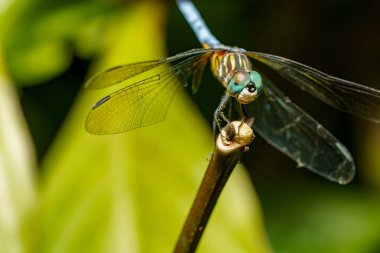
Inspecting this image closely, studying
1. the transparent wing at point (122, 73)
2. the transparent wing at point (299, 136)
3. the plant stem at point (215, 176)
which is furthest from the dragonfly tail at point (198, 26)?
the plant stem at point (215, 176)

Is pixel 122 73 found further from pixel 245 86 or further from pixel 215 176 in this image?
pixel 215 176

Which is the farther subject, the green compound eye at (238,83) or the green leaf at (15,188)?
the green leaf at (15,188)

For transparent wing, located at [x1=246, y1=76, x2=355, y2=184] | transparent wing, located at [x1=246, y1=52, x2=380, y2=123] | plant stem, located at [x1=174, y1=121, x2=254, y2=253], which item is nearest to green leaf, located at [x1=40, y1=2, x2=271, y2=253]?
transparent wing, located at [x1=246, y1=76, x2=355, y2=184]

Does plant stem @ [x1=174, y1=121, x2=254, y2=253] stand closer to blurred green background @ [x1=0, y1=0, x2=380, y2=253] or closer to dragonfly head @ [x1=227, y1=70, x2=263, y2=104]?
dragonfly head @ [x1=227, y1=70, x2=263, y2=104]

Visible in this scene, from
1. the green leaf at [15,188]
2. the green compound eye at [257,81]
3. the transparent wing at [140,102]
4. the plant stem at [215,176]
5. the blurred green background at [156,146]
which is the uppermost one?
the plant stem at [215,176]

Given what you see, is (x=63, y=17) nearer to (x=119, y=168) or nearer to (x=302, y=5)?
(x=119, y=168)

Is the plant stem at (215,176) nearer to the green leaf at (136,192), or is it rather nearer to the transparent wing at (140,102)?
the transparent wing at (140,102)

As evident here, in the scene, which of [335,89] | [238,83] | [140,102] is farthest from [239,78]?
[335,89]
